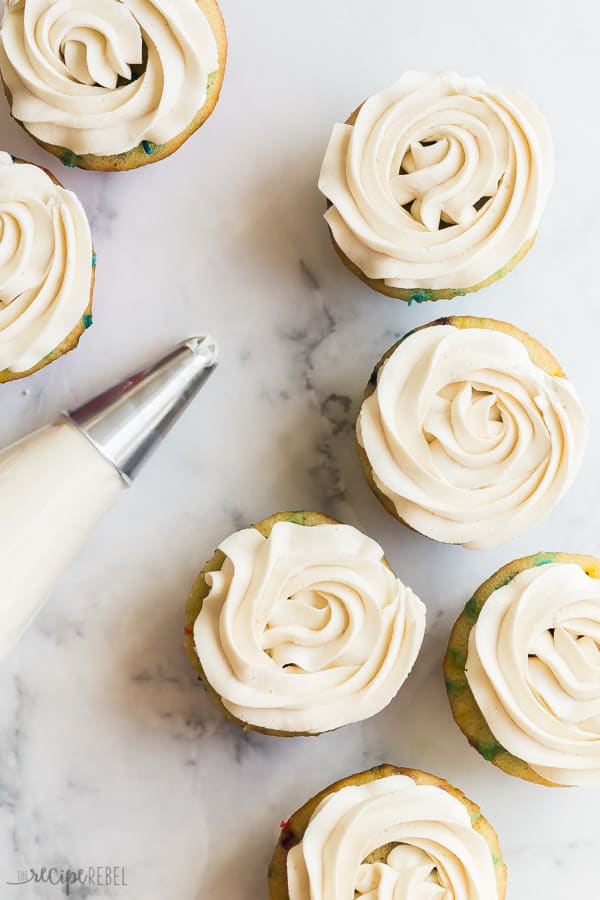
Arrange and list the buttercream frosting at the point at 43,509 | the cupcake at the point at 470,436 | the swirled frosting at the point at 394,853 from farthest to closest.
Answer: the cupcake at the point at 470,436
the swirled frosting at the point at 394,853
the buttercream frosting at the point at 43,509

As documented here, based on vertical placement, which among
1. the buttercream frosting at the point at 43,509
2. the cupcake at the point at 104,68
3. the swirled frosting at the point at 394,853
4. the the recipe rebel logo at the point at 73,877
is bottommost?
the the recipe rebel logo at the point at 73,877

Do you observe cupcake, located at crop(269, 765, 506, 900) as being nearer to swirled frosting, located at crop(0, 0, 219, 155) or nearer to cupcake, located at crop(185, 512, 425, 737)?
cupcake, located at crop(185, 512, 425, 737)

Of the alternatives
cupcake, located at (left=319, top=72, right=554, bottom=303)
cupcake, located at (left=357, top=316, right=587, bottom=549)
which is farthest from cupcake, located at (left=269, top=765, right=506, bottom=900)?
cupcake, located at (left=319, top=72, right=554, bottom=303)

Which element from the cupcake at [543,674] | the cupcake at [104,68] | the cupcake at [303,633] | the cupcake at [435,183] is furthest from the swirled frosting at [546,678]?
the cupcake at [104,68]

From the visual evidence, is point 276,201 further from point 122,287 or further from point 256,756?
point 256,756

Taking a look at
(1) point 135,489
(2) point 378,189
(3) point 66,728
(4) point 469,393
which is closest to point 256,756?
(3) point 66,728

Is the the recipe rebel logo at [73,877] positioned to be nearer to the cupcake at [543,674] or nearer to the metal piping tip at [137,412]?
the cupcake at [543,674]

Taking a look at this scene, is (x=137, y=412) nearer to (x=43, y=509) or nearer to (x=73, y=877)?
(x=43, y=509)
